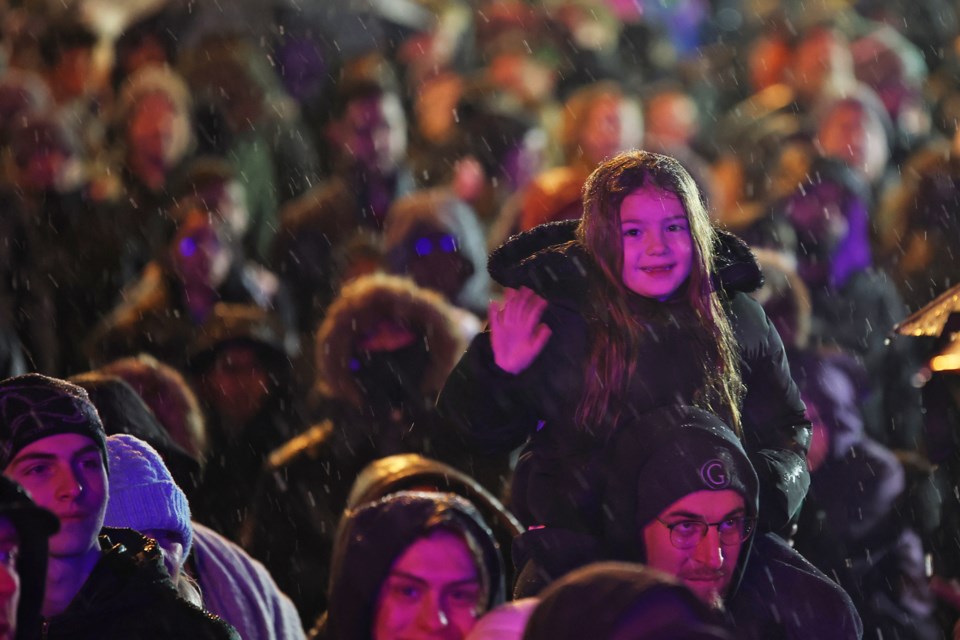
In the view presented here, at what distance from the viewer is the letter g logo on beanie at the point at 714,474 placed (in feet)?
13.2

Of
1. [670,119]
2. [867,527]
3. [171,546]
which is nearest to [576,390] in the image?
[171,546]

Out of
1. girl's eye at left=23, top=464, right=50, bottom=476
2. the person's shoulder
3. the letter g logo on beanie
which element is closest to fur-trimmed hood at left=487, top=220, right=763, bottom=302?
the person's shoulder

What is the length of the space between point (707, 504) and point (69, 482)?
1.46m

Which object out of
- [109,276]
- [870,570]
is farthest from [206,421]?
[870,570]

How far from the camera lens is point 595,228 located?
435cm

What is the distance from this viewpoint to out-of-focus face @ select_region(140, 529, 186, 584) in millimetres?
4359

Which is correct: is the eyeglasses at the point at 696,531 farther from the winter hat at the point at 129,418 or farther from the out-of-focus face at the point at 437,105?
the out-of-focus face at the point at 437,105

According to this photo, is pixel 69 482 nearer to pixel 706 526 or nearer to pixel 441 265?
pixel 706 526

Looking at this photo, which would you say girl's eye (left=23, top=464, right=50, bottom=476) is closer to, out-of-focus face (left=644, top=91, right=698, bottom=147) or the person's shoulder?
the person's shoulder

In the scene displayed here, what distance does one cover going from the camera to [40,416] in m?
4.02

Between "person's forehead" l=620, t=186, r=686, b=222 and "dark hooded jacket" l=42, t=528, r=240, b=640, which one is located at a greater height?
"person's forehead" l=620, t=186, r=686, b=222

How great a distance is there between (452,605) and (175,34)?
7.67 metres

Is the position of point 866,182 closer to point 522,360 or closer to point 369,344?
point 369,344

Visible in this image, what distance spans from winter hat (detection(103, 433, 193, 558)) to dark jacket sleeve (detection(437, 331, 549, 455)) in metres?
0.75
